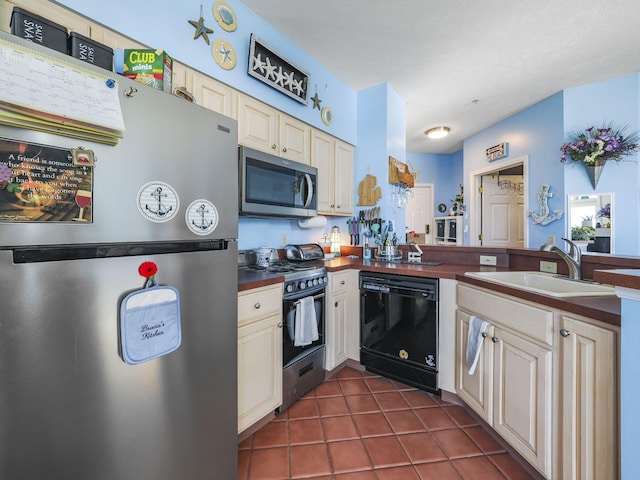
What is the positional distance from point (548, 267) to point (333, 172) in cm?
183

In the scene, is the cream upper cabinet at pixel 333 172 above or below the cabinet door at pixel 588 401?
above

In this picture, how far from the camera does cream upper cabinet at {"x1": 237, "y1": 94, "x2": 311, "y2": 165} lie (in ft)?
6.02

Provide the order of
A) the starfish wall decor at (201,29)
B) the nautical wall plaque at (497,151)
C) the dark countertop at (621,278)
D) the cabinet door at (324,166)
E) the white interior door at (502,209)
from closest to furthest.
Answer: the dark countertop at (621,278)
the starfish wall decor at (201,29)
the cabinet door at (324,166)
the nautical wall plaque at (497,151)
the white interior door at (502,209)

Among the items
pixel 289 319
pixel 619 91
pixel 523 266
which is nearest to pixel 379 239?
pixel 523 266

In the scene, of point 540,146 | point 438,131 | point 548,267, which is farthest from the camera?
point 438,131

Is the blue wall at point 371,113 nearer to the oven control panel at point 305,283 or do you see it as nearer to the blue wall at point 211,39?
the blue wall at point 211,39

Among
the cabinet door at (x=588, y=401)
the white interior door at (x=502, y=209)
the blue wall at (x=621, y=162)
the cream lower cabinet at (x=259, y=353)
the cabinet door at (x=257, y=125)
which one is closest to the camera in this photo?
the cabinet door at (x=588, y=401)

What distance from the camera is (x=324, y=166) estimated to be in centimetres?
255

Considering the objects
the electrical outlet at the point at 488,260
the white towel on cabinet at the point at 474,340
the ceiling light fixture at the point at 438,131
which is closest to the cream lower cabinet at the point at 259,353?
the white towel on cabinet at the point at 474,340

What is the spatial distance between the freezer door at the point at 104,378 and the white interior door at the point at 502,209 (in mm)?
4677

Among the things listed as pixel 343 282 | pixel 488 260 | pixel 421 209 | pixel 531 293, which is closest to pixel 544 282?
pixel 488 260

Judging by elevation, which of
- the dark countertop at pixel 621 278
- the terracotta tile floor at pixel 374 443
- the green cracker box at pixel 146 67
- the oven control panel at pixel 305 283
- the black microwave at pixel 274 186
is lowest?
the terracotta tile floor at pixel 374 443

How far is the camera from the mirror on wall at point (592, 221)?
2.87 meters

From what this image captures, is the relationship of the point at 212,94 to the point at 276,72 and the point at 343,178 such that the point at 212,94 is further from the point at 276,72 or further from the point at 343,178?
the point at 343,178
